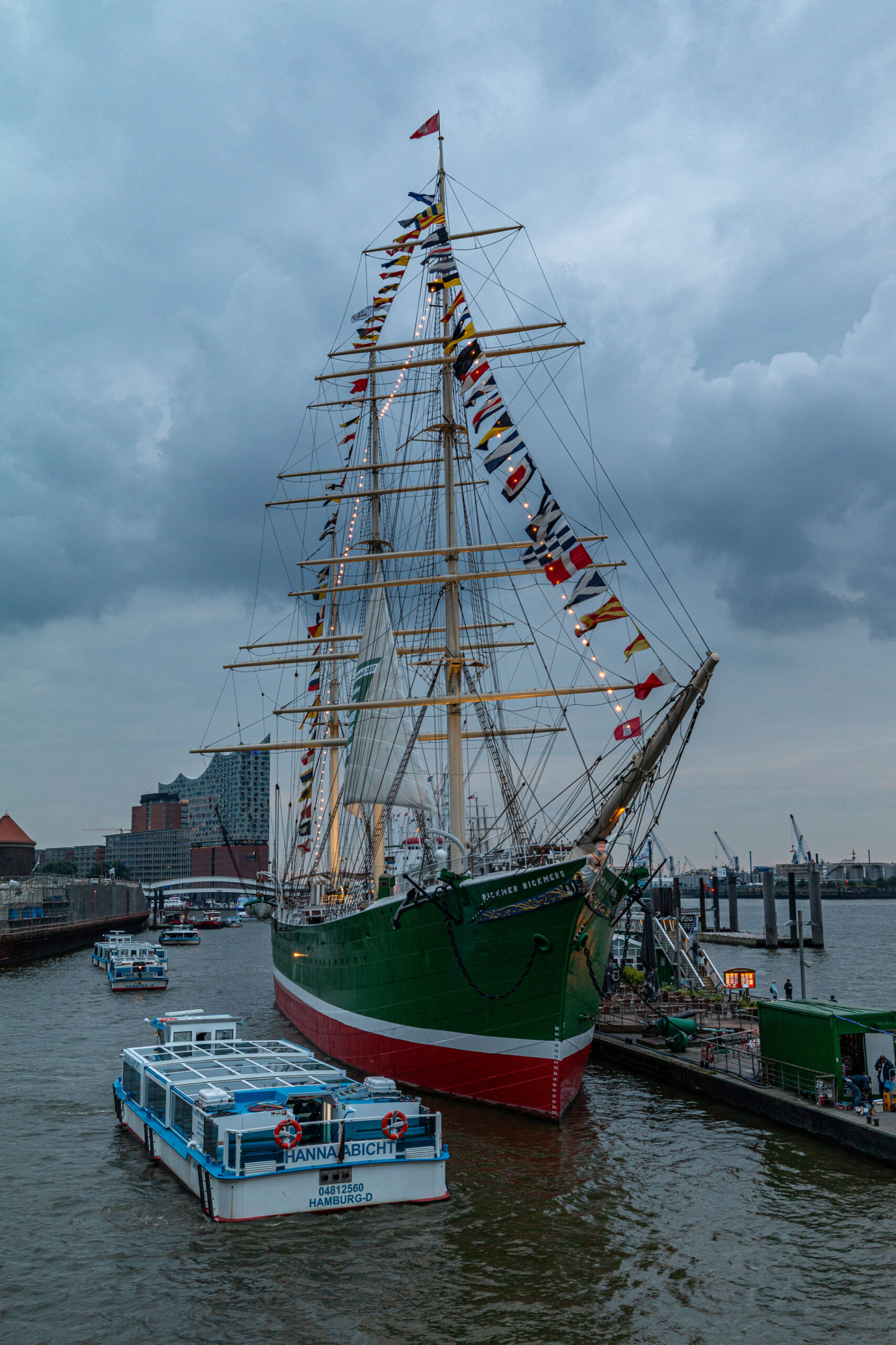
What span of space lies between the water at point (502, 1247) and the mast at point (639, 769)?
251 inches

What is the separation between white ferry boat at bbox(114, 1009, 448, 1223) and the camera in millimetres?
14938

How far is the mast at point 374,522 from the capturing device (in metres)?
37.4

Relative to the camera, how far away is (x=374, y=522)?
43.8 meters

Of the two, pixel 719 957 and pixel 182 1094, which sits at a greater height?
pixel 182 1094

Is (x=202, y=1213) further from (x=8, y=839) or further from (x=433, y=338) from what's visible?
(x=8, y=839)

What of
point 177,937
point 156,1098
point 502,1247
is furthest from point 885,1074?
point 177,937

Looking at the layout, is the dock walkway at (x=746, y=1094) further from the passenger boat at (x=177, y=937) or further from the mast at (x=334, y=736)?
the passenger boat at (x=177, y=937)

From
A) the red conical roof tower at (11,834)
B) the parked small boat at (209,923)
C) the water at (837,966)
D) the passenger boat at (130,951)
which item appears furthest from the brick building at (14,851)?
the water at (837,966)

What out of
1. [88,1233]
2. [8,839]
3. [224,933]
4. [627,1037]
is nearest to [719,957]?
[627,1037]

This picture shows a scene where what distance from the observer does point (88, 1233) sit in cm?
1573

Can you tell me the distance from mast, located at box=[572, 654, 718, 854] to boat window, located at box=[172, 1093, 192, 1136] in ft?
31.0

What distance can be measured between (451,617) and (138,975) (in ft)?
104

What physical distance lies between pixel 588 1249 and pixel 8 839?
448 feet

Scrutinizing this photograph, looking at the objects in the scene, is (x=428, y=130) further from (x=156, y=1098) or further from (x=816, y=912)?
(x=816, y=912)
